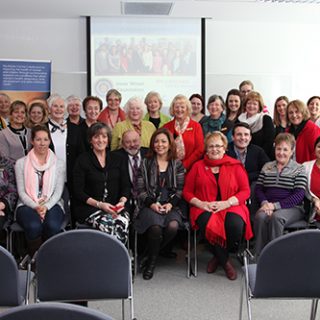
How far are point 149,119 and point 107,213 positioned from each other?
1.40m

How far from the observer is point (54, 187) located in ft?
12.0

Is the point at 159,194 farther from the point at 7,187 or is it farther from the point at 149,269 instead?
the point at 7,187

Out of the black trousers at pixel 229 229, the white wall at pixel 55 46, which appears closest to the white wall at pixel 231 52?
the white wall at pixel 55 46

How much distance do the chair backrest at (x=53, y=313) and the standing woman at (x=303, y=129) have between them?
3.55 m

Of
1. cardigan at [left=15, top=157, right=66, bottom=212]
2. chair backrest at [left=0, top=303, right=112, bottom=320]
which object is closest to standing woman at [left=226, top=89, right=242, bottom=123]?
cardigan at [left=15, top=157, right=66, bottom=212]

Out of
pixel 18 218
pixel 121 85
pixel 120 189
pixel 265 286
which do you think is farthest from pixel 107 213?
pixel 121 85

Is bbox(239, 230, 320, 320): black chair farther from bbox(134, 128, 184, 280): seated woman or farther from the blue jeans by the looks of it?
the blue jeans

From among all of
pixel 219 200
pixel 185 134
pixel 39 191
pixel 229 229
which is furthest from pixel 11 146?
pixel 229 229

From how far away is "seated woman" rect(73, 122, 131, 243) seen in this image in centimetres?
350

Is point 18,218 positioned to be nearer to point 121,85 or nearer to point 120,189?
point 120,189

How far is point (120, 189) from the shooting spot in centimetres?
370

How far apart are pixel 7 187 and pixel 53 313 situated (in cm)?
282

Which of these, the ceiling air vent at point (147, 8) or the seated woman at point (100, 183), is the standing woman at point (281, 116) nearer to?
the seated woman at point (100, 183)

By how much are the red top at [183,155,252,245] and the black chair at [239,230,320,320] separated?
1.40m
